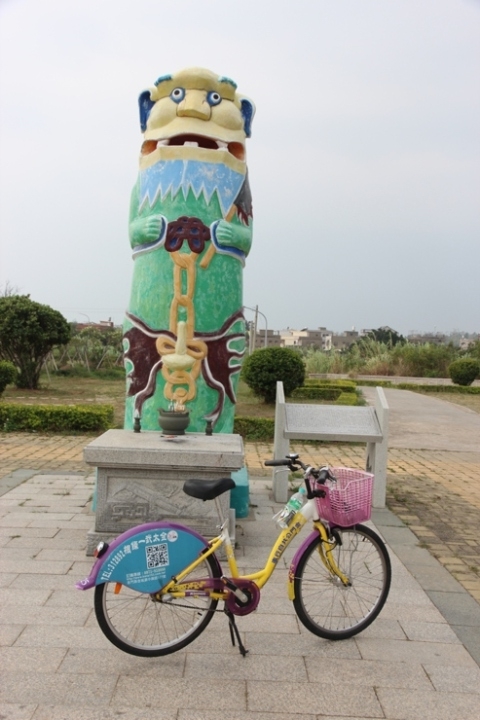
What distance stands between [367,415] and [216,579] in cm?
365

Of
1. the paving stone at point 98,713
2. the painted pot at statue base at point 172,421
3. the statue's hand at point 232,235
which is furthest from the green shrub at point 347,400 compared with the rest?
the paving stone at point 98,713

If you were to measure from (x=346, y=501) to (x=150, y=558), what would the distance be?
958mm

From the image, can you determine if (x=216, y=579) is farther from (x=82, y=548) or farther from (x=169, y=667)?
(x=82, y=548)

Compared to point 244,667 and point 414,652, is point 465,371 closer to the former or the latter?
point 414,652

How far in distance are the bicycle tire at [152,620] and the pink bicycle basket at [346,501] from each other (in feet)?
1.96

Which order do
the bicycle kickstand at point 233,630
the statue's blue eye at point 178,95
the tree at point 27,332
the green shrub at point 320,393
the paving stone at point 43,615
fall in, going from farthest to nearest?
the green shrub at point 320,393 → the tree at point 27,332 → the statue's blue eye at point 178,95 → the paving stone at point 43,615 → the bicycle kickstand at point 233,630

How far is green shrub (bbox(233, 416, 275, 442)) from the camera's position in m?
10.2

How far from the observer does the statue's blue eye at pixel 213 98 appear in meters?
5.32

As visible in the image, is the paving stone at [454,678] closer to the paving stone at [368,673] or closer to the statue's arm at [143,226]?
the paving stone at [368,673]

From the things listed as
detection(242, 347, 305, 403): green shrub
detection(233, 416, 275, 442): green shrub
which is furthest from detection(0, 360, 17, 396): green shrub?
detection(233, 416, 275, 442): green shrub

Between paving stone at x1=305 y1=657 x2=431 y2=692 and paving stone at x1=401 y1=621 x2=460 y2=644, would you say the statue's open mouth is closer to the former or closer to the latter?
paving stone at x1=401 y1=621 x2=460 y2=644

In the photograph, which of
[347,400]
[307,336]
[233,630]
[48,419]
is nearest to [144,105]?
[233,630]

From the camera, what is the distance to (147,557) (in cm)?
273

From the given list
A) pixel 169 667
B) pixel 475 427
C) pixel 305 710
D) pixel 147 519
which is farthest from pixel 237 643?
pixel 475 427
